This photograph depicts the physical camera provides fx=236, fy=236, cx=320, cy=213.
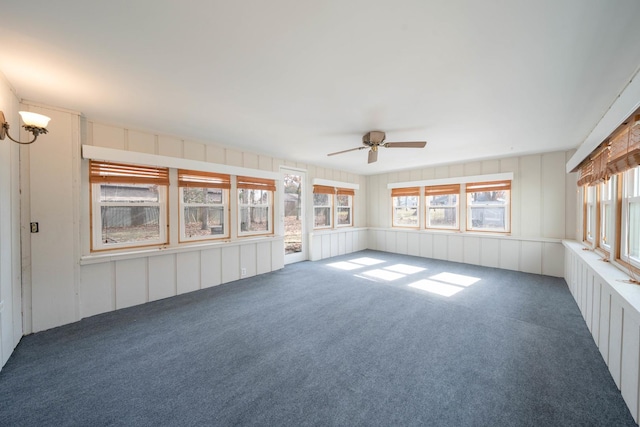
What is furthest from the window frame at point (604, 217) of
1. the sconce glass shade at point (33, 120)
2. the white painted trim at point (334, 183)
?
the sconce glass shade at point (33, 120)

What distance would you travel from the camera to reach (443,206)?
6.05 metres

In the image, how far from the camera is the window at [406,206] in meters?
6.56

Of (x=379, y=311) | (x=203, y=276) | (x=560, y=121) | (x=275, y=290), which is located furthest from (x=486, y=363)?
(x=203, y=276)

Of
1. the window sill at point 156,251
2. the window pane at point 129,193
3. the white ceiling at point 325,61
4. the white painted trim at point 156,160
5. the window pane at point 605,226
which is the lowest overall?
the window sill at point 156,251

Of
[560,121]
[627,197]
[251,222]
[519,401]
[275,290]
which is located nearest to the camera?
[519,401]

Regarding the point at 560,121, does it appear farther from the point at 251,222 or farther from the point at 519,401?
the point at 251,222

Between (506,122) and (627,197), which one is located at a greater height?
(506,122)

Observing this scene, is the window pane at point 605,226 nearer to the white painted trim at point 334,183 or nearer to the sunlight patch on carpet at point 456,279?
the sunlight patch on carpet at point 456,279

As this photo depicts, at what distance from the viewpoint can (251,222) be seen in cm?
477

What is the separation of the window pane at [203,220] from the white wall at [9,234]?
68.0 inches

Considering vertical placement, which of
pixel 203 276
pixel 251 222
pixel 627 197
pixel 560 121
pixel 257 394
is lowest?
pixel 257 394

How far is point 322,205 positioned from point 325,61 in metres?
4.65

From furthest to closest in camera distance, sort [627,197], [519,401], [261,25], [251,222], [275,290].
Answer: [251,222] → [275,290] → [627,197] → [519,401] → [261,25]

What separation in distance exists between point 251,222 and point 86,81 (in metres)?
3.06
